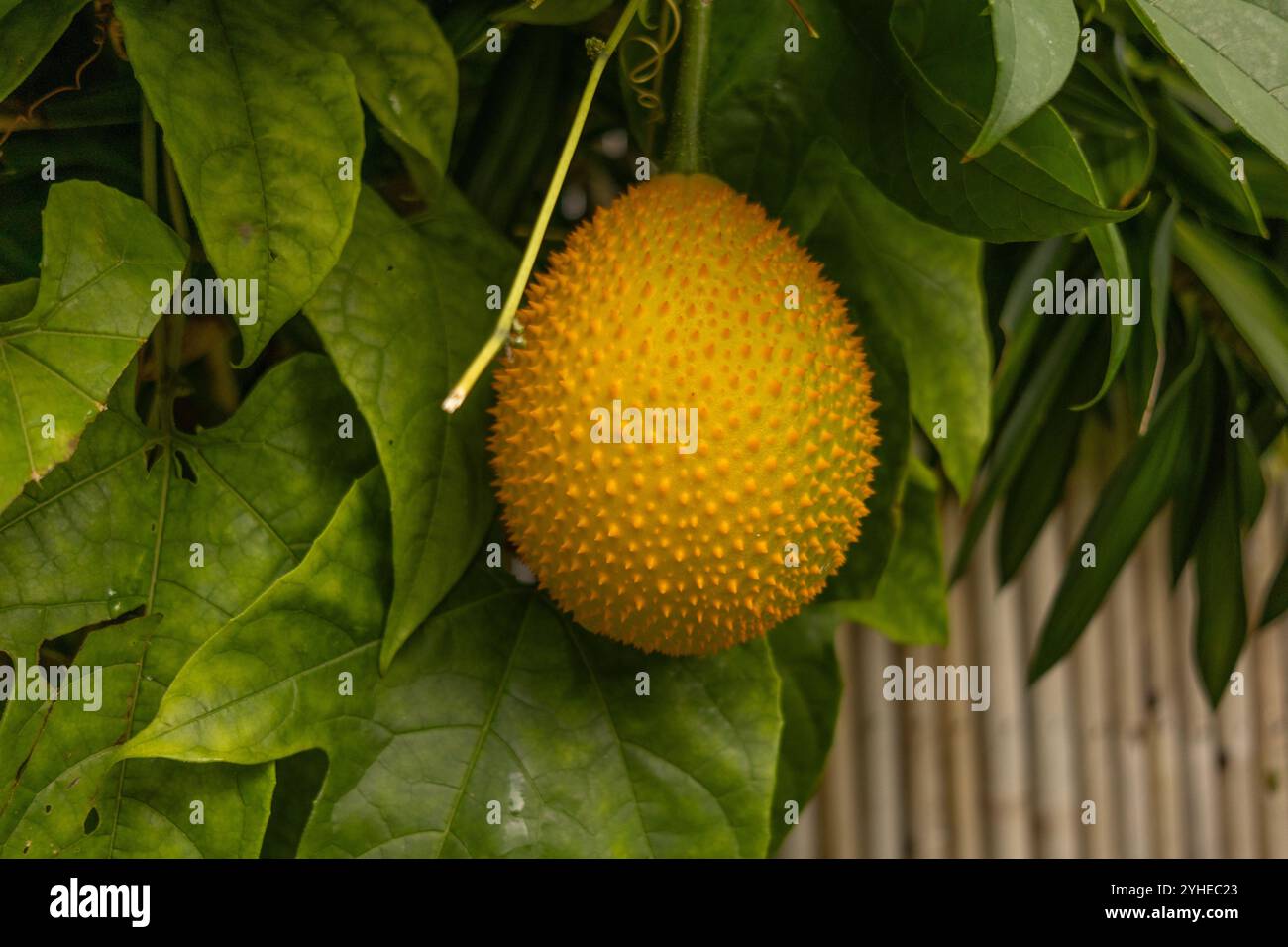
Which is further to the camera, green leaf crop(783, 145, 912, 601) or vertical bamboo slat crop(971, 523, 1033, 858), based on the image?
vertical bamboo slat crop(971, 523, 1033, 858)

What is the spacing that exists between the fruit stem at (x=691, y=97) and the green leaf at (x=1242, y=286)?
0.24 metres

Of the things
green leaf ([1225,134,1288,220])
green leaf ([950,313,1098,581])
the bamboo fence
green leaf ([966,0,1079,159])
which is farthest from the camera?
the bamboo fence

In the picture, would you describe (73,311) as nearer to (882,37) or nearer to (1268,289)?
(882,37)

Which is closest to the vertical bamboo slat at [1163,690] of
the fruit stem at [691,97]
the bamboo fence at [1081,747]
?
the bamboo fence at [1081,747]

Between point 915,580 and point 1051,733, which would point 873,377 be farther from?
point 1051,733

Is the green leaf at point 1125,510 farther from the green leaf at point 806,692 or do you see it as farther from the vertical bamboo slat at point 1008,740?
the vertical bamboo slat at point 1008,740

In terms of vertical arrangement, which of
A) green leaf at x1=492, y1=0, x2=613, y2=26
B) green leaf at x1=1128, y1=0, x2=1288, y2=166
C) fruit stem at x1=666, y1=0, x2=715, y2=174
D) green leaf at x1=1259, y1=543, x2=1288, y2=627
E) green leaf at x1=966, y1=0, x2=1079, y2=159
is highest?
green leaf at x1=492, y1=0, x2=613, y2=26

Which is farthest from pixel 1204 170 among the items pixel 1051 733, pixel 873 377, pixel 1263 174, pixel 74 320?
pixel 1051 733

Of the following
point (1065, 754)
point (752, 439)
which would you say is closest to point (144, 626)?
point (752, 439)

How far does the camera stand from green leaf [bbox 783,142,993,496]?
44 cm

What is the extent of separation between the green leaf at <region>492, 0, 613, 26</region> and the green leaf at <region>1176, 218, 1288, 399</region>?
28 centimetres

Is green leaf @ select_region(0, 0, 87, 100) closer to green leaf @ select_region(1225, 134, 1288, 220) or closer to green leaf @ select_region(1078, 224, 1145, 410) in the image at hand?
green leaf @ select_region(1078, 224, 1145, 410)

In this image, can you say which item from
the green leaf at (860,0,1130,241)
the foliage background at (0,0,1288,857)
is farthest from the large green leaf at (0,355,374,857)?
the green leaf at (860,0,1130,241)

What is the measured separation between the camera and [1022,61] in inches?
10.4
